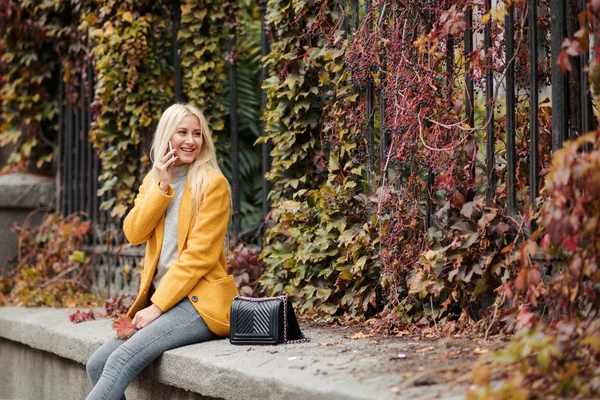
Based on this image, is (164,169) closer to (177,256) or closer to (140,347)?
(177,256)

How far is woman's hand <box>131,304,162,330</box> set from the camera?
4055mm

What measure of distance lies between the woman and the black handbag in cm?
22

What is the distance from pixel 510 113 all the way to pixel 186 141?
165 centimetres

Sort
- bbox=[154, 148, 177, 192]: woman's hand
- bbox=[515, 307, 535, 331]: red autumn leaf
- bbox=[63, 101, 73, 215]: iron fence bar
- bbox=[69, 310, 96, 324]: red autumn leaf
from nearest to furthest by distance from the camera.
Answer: bbox=[515, 307, 535, 331]: red autumn leaf → bbox=[154, 148, 177, 192]: woman's hand → bbox=[69, 310, 96, 324]: red autumn leaf → bbox=[63, 101, 73, 215]: iron fence bar

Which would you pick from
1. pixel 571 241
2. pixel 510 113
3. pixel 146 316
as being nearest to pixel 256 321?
pixel 146 316

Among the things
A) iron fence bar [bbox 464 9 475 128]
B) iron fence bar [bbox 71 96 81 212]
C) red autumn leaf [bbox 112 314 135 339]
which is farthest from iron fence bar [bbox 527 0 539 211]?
iron fence bar [bbox 71 96 81 212]

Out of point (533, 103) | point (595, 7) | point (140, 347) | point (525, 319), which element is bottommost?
point (140, 347)

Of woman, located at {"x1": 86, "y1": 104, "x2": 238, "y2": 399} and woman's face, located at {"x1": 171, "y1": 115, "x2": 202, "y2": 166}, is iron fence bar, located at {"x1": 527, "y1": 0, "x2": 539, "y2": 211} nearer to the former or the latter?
woman, located at {"x1": 86, "y1": 104, "x2": 238, "y2": 399}

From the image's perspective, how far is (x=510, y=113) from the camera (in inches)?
145

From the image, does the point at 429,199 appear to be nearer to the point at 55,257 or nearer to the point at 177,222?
the point at 177,222

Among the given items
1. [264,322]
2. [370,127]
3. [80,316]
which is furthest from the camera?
[80,316]

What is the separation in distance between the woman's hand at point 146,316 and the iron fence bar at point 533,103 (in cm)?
185

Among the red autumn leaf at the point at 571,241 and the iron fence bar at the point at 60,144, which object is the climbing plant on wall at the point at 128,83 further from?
the red autumn leaf at the point at 571,241

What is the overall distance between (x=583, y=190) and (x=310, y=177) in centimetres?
224
